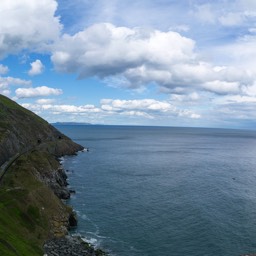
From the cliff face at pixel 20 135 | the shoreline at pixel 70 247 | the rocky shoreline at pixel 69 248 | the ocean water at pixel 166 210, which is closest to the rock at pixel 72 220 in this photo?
the ocean water at pixel 166 210

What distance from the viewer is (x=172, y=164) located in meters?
177

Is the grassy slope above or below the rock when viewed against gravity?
above

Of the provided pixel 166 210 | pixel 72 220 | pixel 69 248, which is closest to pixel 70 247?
pixel 69 248

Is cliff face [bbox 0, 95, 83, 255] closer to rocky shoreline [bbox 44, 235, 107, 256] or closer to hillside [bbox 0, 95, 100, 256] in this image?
hillside [bbox 0, 95, 100, 256]

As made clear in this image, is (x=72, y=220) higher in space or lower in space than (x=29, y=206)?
lower

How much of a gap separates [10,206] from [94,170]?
3407 inches

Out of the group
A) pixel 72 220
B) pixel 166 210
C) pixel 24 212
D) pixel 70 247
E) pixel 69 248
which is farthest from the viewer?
pixel 166 210

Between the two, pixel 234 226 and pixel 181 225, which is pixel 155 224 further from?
pixel 234 226

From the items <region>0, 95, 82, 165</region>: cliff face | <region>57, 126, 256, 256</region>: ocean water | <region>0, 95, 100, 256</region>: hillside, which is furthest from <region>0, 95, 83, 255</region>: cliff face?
<region>57, 126, 256, 256</region>: ocean water

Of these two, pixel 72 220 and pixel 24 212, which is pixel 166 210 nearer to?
pixel 72 220

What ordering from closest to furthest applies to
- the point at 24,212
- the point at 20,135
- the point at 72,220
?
the point at 24,212 → the point at 72,220 → the point at 20,135

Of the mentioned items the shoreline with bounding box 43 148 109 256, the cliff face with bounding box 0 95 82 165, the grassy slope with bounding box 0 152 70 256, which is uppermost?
the cliff face with bounding box 0 95 82 165

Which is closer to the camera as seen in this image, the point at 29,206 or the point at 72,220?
the point at 29,206

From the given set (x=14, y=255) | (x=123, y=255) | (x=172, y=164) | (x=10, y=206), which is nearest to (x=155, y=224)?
(x=123, y=255)
